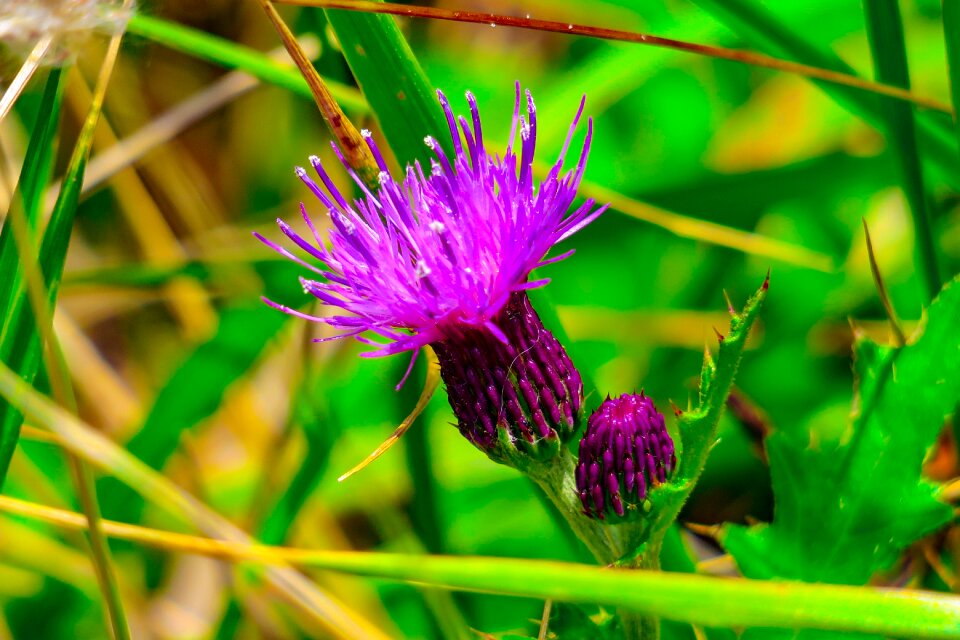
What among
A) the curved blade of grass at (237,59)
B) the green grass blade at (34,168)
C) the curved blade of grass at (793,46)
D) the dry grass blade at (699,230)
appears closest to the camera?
the green grass blade at (34,168)

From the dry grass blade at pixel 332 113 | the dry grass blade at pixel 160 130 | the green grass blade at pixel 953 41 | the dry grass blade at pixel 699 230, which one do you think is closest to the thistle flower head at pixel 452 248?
the dry grass blade at pixel 332 113

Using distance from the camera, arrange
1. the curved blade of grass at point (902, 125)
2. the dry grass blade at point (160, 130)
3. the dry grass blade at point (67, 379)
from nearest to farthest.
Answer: the dry grass blade at point (67, 379), the curved blade of grass at point (902, 125), the dry grass blade at point (160, 130)

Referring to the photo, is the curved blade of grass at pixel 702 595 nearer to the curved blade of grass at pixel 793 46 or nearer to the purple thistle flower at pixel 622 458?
the purple thistle flower at pixel 622 458

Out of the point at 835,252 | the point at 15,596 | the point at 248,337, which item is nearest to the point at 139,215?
the point at 248,337

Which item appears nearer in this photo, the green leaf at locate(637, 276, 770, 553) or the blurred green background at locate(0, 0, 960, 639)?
the green leaf at locate(637, 276, 770, 553)

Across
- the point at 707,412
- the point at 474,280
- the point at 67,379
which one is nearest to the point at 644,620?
the point at 707,412

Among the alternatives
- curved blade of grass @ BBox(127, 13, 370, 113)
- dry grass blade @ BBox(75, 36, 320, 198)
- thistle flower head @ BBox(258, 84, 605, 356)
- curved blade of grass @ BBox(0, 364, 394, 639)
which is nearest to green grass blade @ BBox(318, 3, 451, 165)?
thistle flower head @ BBox(258, 84, 605, 356)

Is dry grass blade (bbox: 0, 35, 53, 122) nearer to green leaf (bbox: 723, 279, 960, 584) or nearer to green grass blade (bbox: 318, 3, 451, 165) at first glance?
green grass blade (bbox: 318, 3, 451, 165)

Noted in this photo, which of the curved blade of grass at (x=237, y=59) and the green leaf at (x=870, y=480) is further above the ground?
the curved blade of grass at (x=237, y=59)
